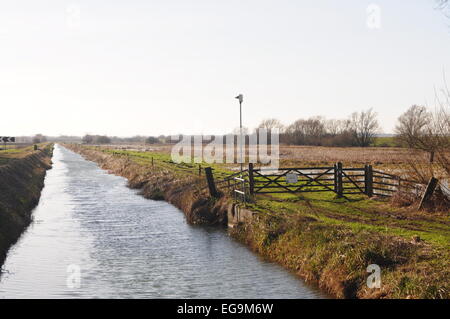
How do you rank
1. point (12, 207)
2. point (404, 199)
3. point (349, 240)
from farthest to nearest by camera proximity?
point (12, 207)
point (404, 199)
point (349, 240)

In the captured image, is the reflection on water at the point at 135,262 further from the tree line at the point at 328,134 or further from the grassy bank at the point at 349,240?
the tree line at the point at 328,134

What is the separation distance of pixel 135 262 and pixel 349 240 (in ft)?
27.7

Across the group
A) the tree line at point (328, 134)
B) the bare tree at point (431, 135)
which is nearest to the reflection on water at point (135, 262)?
the bare tree at point (431, 135)

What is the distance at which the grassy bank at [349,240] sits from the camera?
13.1 metres

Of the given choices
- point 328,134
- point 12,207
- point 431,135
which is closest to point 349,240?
point 431,135

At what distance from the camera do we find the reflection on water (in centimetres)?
1561

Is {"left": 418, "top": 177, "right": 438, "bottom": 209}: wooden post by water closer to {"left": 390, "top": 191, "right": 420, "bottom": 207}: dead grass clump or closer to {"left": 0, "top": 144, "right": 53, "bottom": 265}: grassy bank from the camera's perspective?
{"left": 390, "top": 191, "right": 420, "bottom": 207}: dead grass clump

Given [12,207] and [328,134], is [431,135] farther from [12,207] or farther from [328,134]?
[328,134]

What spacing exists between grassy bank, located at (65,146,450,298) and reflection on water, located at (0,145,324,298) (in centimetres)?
84

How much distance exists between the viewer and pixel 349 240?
639 inches

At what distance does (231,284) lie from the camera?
16062 mm

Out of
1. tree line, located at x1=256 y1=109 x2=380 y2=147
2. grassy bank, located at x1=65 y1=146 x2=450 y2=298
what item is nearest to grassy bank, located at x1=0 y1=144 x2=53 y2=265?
grassy bank, located at x1=65 y1=146 x2=450 y2=298

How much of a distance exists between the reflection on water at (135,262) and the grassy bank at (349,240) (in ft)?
2.76
